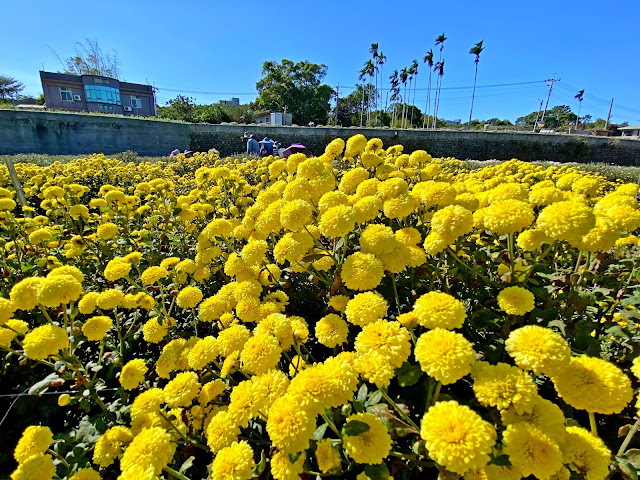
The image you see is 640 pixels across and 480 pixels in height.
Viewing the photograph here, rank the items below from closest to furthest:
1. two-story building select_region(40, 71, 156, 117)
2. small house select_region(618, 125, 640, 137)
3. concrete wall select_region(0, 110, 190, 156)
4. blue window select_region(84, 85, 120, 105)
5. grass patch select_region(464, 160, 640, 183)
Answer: grass patch select_region(464, 160, 640, 183) → concrete wall select_region(0, 110, 190, 156) → two-story building select_region(40, 71, 156, 117) → blue window select_region(84, 85, 120, 105) → small house select_region(618, 125, 640, 137)

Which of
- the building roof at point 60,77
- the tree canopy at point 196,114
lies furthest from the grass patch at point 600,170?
the building roof at point 60,77

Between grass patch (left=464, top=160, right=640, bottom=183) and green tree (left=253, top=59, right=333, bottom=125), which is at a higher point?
green tree (left=253, top=59, right=333, bottom=125)

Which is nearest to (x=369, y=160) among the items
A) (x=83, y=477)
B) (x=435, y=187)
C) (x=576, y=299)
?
(x=435, y=187)

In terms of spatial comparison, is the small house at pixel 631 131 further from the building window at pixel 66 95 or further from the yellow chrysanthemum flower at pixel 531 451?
the building window at pixel 66 95

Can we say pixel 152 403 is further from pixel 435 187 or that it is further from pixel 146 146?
pixel 146 146

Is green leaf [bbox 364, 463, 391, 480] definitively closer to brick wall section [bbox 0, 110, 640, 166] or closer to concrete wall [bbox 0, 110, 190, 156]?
concrete wall [bbox 0, 110, 190, 156]

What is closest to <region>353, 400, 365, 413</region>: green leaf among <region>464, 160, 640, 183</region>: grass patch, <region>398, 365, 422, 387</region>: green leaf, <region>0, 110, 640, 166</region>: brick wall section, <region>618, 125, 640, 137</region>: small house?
<region>398, 365, 422, 387</region>: green leaf

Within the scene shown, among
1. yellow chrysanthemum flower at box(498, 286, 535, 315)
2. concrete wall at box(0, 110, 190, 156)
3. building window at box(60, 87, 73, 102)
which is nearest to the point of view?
yellow chrysanthemum flower at box(498, 286, 535, 315)

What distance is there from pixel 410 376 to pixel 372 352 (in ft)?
0.51

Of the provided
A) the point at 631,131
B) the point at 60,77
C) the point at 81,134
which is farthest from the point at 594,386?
the point at 631,131

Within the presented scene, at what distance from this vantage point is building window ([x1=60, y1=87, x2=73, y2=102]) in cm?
3699

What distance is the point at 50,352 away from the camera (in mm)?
1313

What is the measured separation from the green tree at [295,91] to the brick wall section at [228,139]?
2433cm

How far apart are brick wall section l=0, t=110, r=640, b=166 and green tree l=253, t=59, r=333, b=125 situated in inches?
958
